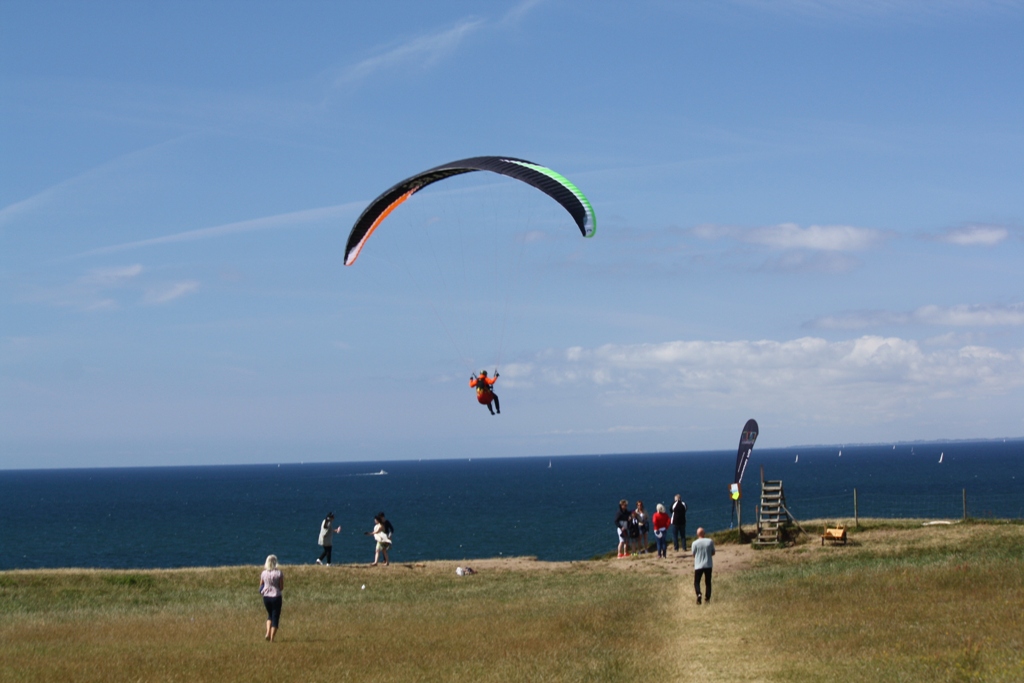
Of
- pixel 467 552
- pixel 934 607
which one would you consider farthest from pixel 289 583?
pixel 467 552

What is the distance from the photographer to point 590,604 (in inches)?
921

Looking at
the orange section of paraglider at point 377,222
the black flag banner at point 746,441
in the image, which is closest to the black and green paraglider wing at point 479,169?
the orange section of paraglider at point 377,222

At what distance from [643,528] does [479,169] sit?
16281 millimetres

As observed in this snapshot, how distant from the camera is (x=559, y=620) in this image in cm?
2050

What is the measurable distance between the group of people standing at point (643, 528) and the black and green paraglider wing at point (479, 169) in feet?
40.9

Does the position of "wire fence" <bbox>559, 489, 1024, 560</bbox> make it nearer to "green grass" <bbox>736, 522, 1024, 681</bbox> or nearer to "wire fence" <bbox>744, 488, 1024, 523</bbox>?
"wire fence" <bbox>744, 488, 1024, 523</bbox>

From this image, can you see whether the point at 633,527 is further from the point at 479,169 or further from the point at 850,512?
the point at 850,512

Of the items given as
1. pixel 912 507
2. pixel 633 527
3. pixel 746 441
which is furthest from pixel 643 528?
pixel 912 507

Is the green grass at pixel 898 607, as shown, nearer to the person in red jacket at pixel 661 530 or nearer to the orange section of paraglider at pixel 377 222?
the person in red jacket at pixel 661 530

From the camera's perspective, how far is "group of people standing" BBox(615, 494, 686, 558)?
1315 inches

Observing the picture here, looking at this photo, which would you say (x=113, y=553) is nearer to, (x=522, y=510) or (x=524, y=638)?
(x=522, y=510)

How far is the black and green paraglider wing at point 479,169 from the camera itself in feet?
77.5

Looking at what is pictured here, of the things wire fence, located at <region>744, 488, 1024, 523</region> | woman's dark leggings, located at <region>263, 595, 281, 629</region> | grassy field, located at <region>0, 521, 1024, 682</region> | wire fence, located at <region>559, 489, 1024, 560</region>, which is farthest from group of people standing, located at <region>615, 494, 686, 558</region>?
wire fence, located at <region>744, 488, 1024, 523</region>

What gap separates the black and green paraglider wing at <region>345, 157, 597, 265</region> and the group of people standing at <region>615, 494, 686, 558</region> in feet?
40.9
